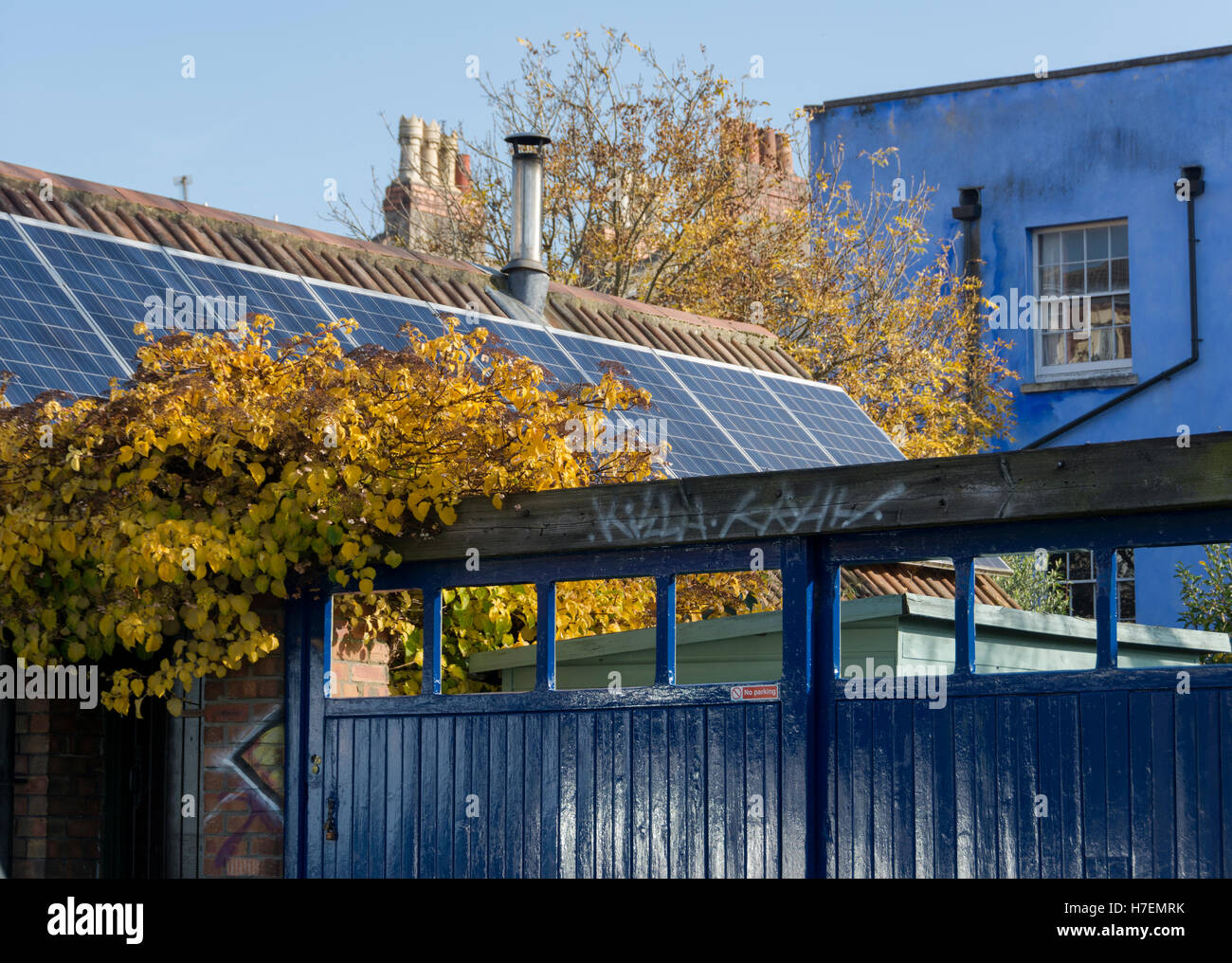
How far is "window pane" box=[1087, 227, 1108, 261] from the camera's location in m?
21.2

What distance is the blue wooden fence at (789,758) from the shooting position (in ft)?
19.0

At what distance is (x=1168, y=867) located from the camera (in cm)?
568

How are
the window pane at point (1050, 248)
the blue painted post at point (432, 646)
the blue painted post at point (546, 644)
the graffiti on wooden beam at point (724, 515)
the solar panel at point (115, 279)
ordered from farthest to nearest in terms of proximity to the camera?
the window pane at point (1050, 248)
the solar panel at point (115, 279)
the blue painted post at point (432, 646)
the blue painted post at point (546, 644)
the graffiti on wooden beam at point (724, 515)

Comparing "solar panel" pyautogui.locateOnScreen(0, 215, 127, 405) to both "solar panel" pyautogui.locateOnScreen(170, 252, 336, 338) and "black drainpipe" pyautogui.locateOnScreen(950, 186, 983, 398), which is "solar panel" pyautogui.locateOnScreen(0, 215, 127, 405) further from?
"black drainpipe" pyautogui.locateOnScreen(950, 186, 983, 398)

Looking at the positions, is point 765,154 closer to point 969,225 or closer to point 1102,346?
point 969,225

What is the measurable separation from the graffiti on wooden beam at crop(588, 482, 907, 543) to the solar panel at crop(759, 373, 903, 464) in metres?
5.71

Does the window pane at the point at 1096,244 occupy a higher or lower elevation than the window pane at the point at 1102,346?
higher

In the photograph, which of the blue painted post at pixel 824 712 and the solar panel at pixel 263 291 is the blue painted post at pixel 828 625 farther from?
the solar panel at pixel 263 291

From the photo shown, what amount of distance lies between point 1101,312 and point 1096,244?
94 centimetres

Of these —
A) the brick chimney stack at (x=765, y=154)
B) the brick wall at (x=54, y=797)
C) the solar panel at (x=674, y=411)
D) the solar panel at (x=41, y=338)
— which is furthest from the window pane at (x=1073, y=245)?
the brick wall at (x=54, y=797)

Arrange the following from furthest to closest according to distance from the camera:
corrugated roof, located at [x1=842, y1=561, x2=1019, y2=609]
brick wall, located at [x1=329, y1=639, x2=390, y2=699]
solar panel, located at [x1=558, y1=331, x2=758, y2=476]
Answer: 1. solar panel, located at [x1=558, y1=331, x2=758, y2=476]
2. corrugated roof, located at [x1=842, y1=561, x2=1019, y2=609]
3. brick wall, located at [x1=329, y1=639, x2=390, y2=699]

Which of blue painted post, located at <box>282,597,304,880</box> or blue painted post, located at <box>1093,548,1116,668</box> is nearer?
blue painted post, located at <box>1093,548,1116,668</box>

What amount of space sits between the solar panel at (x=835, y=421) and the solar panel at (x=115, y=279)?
16.0ft

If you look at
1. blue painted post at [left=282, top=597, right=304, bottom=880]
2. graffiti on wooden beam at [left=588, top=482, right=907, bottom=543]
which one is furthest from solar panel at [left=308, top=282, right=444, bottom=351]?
graffiti on wooden beam at [left=588, top=482, right=907, bottom=543]
